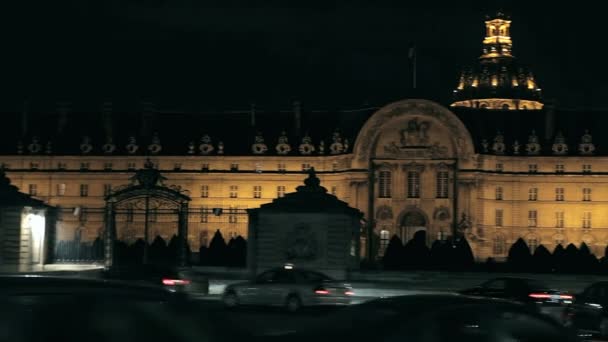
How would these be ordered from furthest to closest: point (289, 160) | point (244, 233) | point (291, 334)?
point (289, 160)
point (244, 233)
point (291, 334)

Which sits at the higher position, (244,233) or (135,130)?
(135,130)

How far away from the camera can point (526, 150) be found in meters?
102

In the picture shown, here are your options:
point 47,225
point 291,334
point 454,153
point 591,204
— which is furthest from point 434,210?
point 291,334

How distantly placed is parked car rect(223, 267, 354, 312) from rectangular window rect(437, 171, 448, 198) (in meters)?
64.0

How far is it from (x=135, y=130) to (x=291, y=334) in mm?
96594

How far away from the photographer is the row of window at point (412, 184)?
3799 inches

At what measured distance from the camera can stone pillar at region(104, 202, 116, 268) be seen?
48.3m

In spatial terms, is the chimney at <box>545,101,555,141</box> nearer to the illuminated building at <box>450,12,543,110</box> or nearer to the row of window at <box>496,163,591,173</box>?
the row of window at <box>496,163,591,173</box>

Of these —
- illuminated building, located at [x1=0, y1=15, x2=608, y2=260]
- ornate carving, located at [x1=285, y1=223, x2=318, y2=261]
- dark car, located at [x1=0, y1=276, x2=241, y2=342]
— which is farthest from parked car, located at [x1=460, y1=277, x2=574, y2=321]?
illuminated building, located at [x1=0, y1=15, x2=608, y2=260]

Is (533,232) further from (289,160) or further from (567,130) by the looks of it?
(289,160)

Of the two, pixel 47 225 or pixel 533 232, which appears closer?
pixel 47 225

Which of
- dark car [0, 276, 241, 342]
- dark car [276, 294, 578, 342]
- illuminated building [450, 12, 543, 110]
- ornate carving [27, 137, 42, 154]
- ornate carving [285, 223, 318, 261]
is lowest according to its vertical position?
dark car [276, 294, 578, 342]

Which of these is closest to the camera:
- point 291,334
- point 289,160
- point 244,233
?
point 291,334

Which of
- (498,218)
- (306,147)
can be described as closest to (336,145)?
(306,147)
